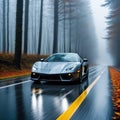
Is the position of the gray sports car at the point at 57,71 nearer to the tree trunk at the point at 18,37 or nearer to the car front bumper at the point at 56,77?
the car front bumper at the point at 56,77

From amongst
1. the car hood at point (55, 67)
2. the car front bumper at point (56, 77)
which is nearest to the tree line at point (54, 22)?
the car hood at point (55, 67)

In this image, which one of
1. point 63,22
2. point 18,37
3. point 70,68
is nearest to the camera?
point 70,68

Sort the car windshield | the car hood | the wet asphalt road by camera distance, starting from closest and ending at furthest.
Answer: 1. the wet asphalt road
2. the car hood
3. the car windshield

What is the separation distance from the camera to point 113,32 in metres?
46.3

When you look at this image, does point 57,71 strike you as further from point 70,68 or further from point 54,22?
point 54,22

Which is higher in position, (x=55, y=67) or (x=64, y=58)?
(x=64, y=58)

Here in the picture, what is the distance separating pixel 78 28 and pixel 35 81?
5208 centimetres

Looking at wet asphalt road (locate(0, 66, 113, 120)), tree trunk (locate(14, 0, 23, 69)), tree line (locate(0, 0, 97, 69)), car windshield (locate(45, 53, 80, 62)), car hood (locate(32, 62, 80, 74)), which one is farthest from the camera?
tree line (locate(0, 0, 97, 69))

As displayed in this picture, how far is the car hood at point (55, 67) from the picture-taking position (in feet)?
41.3

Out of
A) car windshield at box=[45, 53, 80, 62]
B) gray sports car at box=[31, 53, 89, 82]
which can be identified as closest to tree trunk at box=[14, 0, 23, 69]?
car windshield at box=[45, 53, 80, 62]

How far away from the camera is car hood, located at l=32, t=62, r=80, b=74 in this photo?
41.3ft

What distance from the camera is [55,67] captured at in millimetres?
12828

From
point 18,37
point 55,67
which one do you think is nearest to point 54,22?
point 18,37

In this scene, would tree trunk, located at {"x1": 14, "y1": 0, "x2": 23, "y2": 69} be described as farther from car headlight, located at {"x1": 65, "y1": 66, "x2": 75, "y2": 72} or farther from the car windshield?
car headlight, located at {"x1": 65, "y1": 66, "x2": 75, "y2": 72}
